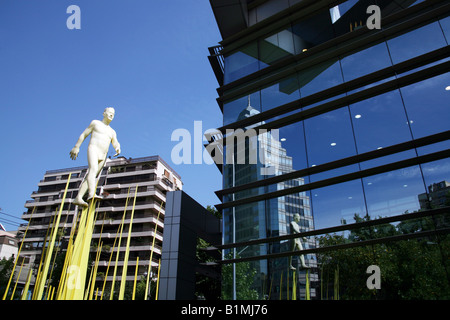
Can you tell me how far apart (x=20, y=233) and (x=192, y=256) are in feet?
204

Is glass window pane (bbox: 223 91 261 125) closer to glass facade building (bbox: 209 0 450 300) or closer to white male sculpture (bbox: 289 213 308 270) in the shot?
glass facade building (bbox: 209 0 450 300)

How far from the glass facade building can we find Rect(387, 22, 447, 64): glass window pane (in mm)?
37

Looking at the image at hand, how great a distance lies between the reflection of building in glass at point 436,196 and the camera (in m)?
9.07

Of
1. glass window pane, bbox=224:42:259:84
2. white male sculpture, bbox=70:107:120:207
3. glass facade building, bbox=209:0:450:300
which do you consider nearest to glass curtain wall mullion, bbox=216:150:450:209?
glass facade building, bbox=209:0:450:300

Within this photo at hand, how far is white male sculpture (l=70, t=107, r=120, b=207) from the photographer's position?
8.34m

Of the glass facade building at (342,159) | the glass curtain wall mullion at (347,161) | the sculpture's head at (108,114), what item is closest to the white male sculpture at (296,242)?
the glass facade building at (342,159)

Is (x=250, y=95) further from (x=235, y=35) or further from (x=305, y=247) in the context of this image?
(x=305, y=247)

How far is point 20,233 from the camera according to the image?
63.4m

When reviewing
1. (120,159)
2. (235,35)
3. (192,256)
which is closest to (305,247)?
(192,256)

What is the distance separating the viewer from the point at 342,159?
35.9ft

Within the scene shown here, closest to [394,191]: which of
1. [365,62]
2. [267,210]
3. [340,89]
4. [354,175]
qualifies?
[354,175]
